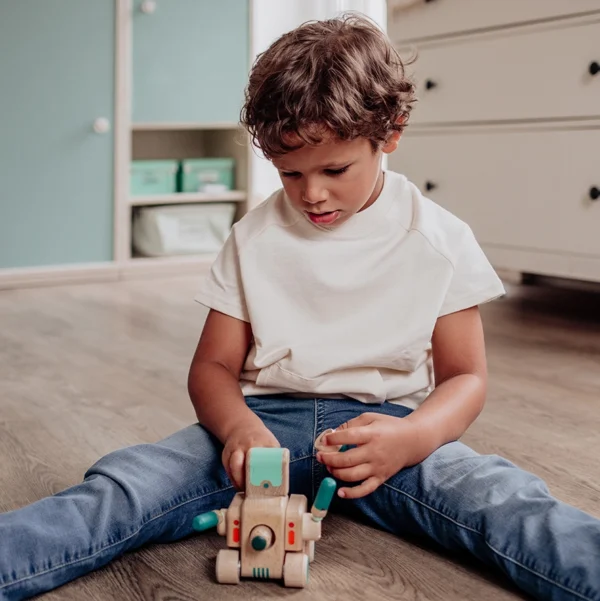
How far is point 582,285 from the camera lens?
2.72m

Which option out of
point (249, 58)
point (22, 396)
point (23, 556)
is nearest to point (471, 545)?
point (23, 556)

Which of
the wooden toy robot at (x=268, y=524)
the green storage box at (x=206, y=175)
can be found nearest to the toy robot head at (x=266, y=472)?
the wooden toy robot at (x=268, y=524)

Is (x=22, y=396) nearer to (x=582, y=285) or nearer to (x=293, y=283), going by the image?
(x=293, y=283)

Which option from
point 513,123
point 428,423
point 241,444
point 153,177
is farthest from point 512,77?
point 241,444

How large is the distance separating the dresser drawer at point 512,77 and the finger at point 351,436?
1.30m

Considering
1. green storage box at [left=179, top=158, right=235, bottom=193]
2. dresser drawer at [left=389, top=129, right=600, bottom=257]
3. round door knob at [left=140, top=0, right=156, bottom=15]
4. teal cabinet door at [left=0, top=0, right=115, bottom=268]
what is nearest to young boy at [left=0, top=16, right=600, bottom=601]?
dresser drawer at [left=389, top=129, right=600, bottom=257]

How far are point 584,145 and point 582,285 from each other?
0.82 meters

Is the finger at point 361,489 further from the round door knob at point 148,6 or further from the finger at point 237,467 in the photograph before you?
the round door knob at point 148,6

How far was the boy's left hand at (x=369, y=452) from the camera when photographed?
35.1 inches

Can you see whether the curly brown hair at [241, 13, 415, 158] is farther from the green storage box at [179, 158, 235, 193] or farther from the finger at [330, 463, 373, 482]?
the green storage box at [179, 158, 235, 193]

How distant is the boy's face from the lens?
3.11 ft

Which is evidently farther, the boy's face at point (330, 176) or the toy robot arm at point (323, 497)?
the boy's face at point (330, 176)

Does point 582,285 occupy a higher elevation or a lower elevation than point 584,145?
lower

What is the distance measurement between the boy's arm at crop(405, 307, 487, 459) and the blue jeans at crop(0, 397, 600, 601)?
0.03 metres
